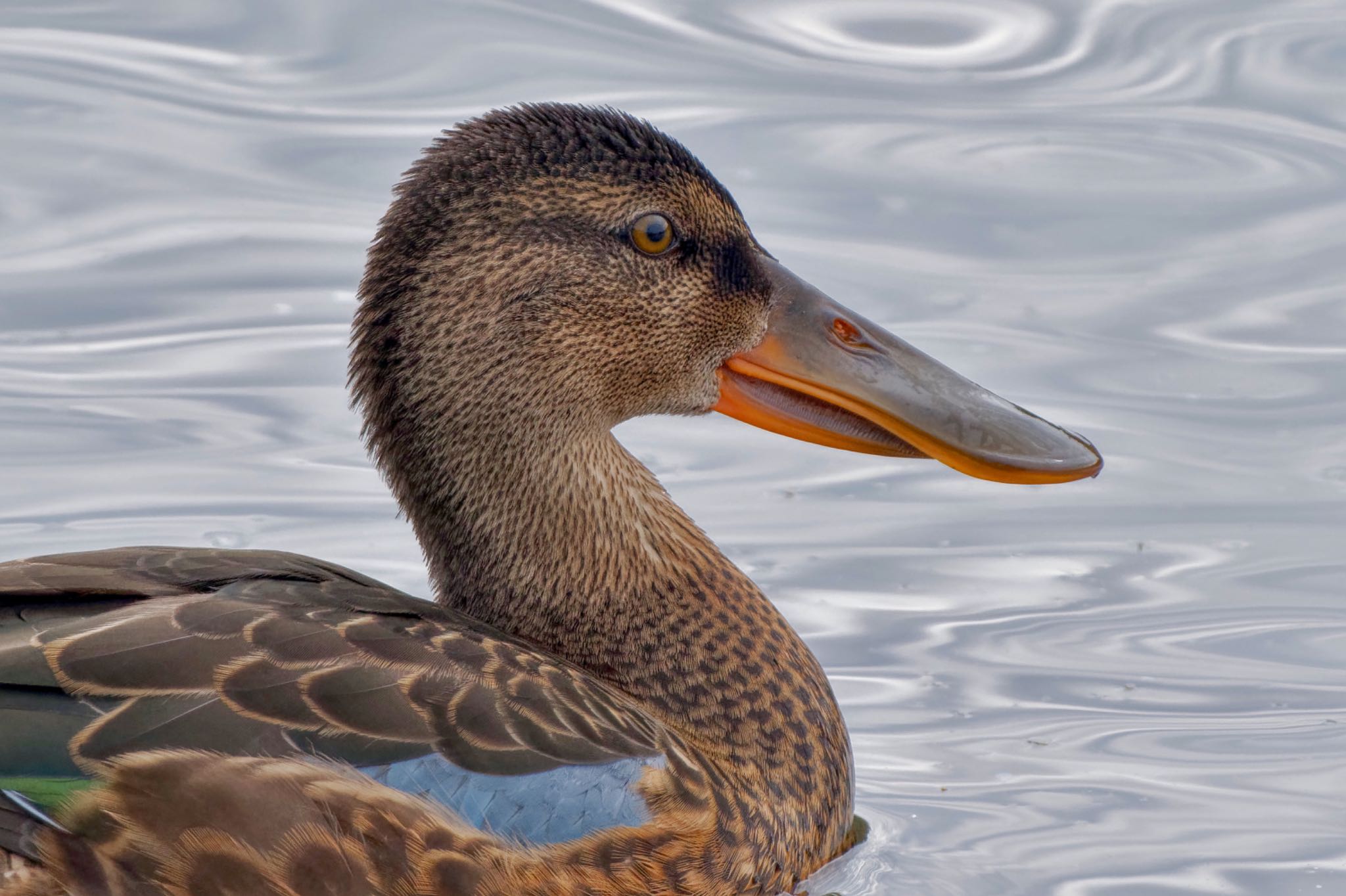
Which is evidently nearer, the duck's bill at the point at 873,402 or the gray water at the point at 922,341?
the duck's bill at the point at 873,402

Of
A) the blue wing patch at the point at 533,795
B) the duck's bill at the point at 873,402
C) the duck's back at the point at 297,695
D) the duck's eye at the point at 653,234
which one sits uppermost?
the duck's eye at the point at 653,234

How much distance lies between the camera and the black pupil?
5520 millimetres

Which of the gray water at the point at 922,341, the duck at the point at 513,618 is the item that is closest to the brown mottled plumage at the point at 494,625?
the duck at the point at 513,618

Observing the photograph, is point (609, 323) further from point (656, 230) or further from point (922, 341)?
point (922, 341)

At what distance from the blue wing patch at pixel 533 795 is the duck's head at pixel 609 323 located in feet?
3.34

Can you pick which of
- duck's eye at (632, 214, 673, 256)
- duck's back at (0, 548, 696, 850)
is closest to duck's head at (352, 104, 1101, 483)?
duck's eye at (632, 214, 673, 256)

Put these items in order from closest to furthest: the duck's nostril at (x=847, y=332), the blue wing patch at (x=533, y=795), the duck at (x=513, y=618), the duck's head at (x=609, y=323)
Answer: the duck at (x=513, y=618)
the blue wing patch at (x=533, y=795)
the duck's head at (x=609, y=323)
the duck's nostril at (x=847, y=332)

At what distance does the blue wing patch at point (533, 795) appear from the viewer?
181 inches

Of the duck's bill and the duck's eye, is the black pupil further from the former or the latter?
the duck's bill

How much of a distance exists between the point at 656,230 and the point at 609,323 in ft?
0.88

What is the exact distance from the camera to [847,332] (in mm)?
5797

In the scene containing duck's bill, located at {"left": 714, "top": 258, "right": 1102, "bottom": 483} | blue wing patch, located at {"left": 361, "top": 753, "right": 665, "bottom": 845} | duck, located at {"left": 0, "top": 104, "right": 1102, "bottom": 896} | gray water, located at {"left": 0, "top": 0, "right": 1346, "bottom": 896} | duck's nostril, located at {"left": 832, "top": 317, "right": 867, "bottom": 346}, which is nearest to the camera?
duck, located at {"left": 0, "top": 104, "right": 1102, "bottom": 896}

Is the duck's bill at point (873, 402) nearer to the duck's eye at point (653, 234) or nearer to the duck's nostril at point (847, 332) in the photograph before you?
the duck's nostril at point (847, 332)

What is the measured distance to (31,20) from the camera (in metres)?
10.7
